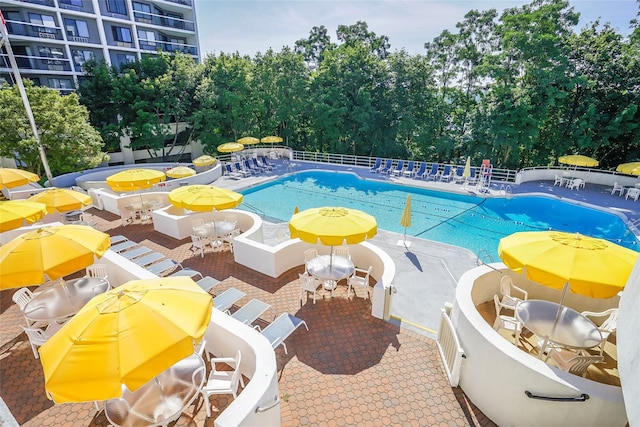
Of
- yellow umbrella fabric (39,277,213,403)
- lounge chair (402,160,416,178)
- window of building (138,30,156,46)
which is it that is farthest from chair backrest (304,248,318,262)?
window of building (138,30,156,46)

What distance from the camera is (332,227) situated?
6.64m

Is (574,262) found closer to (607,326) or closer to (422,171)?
(607,326)

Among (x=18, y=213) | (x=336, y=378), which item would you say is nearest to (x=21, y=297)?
(x=18, y=213)

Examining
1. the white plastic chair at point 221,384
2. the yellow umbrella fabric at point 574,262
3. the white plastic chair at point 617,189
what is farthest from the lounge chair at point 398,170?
the white plastic chair at point 221,384

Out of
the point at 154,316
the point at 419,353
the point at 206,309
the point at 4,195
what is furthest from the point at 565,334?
the point at 4,195

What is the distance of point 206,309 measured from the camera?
4.28m

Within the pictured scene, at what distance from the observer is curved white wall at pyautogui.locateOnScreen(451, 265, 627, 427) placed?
13.2 feet

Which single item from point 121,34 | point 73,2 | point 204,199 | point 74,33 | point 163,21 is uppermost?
point 163,21

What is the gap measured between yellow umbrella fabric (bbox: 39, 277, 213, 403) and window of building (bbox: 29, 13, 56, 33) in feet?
112

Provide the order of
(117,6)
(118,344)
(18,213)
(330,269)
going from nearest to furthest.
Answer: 1. (118,344)
2. (330,269)
3. (18,213)
4. (117,6)

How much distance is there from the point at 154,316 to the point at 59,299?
4299mm

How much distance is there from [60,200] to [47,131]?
795 cm

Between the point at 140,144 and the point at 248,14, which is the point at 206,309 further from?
the point at 140,144

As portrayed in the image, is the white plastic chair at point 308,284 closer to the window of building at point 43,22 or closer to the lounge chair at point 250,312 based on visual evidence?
the lounge chair at point 250,312
